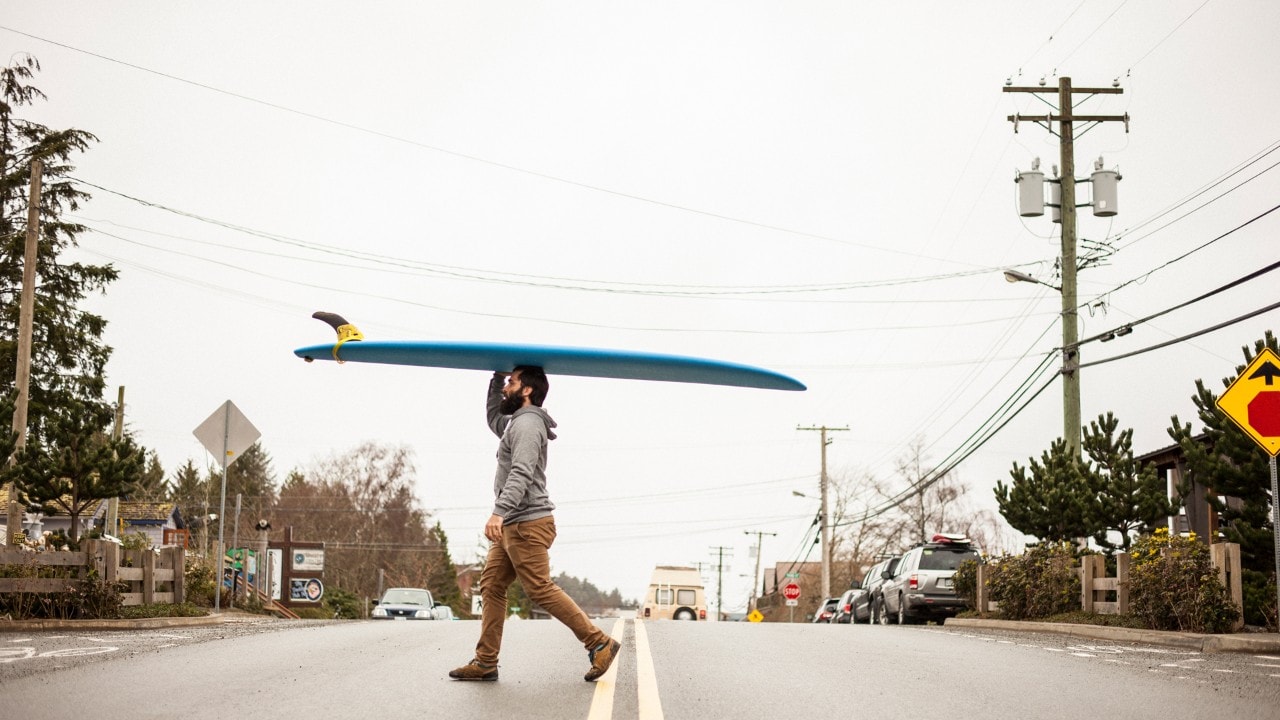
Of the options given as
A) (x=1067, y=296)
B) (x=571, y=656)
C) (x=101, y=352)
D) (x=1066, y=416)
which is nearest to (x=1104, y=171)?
(x=1067, y=296)

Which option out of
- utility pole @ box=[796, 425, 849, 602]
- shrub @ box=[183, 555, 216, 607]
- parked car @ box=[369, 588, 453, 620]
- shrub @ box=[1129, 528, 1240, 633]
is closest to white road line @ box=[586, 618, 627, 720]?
shrub @ box=[1129, 528, 1240, 633]

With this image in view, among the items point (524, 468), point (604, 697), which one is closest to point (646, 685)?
point (604, 697)

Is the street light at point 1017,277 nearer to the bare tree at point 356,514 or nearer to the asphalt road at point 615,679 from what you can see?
the asphalt road at point 615,679

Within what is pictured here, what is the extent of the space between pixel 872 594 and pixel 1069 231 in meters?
9.39

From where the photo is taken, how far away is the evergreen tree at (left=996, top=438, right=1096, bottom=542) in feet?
78.6

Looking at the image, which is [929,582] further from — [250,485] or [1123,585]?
[250,485]

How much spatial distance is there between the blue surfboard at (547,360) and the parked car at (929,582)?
16.4m

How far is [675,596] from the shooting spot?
176 ft

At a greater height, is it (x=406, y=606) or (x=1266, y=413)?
(x=1266, y=413)

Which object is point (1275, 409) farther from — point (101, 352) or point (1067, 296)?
point (101, 352)

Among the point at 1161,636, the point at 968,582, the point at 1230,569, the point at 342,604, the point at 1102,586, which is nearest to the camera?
the point at 1161,636

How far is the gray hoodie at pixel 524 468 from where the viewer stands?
24.2 feet

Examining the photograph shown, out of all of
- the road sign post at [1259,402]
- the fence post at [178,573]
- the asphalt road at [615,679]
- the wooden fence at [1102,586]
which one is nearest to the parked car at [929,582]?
the wooden fence at [1102,586]

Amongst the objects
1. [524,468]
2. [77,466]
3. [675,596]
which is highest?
[77,466]
